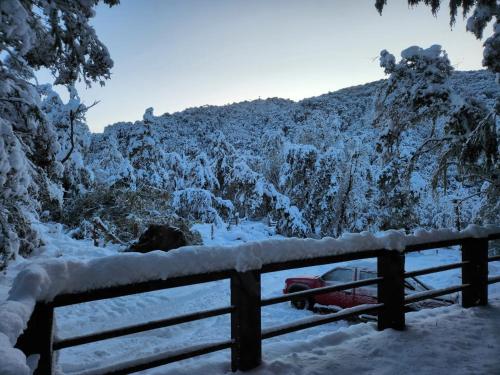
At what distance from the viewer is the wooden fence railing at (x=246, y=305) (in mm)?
2584

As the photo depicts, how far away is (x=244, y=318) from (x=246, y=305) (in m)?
0.12

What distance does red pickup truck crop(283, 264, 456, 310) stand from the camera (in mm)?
9930

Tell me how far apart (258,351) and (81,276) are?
1.73 meters

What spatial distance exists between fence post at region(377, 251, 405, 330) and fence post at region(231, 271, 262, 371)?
177cm

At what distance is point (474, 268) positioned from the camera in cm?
562

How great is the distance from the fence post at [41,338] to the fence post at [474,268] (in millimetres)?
5193

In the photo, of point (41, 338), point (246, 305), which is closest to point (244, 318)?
point (246, 305)

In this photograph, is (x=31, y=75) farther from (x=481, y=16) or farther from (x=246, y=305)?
(x=481, y=16)

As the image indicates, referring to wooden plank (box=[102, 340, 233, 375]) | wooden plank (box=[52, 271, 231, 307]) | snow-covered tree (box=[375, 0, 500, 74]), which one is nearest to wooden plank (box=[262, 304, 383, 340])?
wooden plank (box=[102, 340, 233, 375])

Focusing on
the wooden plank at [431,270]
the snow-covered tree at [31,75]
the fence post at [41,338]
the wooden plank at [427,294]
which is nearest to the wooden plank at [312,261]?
the wooden plank at [431,270]

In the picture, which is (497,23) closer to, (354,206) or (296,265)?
(296,265)

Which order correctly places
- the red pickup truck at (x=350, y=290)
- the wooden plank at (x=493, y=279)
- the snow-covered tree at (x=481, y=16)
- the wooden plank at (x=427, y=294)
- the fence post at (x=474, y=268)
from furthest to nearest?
the red pickup truck at (x=350, y=290) < the snow-covered tree at (x=481, y=16) < the wooden plank at (x=493, y=279) < the fence post at (x=474, y=268) < the wooden plank at (x=427, y=294)

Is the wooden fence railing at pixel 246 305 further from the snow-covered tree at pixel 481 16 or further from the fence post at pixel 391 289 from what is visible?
the snow-covered tree at pixel 481 16

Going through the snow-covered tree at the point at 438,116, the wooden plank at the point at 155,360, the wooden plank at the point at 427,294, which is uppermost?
the snow-covered tree at the point at 438,116
